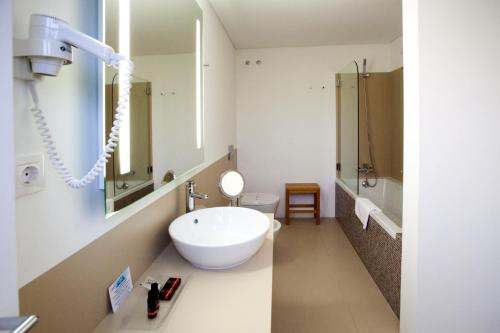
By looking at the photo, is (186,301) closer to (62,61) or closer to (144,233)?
(144,233)

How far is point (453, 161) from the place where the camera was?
1617mm

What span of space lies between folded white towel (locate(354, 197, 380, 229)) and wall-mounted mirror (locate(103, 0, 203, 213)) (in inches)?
58.8

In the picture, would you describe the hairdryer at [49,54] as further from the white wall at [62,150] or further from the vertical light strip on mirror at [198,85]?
the vertical light strip on mirror at [198,85]

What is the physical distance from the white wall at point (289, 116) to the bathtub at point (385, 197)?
53cm

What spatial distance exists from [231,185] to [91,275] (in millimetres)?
1233

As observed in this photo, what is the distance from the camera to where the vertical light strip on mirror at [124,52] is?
110 centimetres

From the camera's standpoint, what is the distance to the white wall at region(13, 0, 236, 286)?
2.23 ft

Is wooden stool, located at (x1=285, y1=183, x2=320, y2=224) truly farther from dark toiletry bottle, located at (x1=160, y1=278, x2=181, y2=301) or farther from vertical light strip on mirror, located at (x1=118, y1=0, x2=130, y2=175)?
vertical light strip on mirror, located at (x1=118, y1=0, x2=130, y2=175)

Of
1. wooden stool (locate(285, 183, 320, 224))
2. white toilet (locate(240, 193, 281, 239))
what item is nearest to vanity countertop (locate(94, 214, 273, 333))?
white toilet (locate(240, 193, 281, 239))

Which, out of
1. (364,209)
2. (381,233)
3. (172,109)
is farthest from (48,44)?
(364,209)

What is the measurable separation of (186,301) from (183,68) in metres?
1.33

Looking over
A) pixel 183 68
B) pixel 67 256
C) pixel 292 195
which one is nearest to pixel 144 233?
pixel 67 256

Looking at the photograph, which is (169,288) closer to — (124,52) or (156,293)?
(156,293)

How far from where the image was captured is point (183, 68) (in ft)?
6.08
